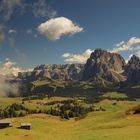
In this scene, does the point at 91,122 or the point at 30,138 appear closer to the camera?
the point at 30,138

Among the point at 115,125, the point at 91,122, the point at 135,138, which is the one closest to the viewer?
the point at 135,138

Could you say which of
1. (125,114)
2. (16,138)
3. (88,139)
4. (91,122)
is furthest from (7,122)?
(88,139)

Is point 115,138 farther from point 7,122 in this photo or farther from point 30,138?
point 7,122

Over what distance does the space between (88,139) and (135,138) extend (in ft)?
32.2

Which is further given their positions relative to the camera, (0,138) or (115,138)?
(0,138)

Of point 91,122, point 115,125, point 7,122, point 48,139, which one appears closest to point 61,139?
point 48,139

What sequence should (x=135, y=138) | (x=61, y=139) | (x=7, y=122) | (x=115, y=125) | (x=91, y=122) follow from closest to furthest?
(x=135, y=138) → (x=61, y=139) → (x=115, y=125) → (x=91, y=122) → (x=7, y=122)

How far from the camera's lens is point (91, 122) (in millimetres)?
108875

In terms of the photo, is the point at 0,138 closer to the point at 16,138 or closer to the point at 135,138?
the point at 16,138

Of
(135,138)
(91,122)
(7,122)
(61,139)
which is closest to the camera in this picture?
(135,138)

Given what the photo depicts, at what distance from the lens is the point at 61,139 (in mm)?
64250

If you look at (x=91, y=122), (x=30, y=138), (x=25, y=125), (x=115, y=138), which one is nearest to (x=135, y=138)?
(x=115, y=138)

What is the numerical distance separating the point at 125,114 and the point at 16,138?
179 ft

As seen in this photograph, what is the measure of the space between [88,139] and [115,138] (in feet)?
18.7
